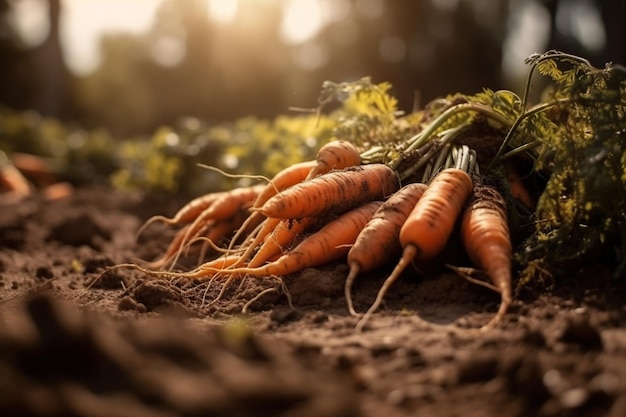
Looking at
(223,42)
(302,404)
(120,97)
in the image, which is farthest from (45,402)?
(120,97)

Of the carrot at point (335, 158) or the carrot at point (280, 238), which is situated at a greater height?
the carrot at point (335, 158)

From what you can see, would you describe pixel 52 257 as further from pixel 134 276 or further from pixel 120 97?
pixel 120 97

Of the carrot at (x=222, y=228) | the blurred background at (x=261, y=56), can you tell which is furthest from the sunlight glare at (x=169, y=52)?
the carrot at (x=222, y=228)

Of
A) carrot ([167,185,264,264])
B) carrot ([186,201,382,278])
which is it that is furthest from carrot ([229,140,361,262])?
carrot ([167,185,264,264])

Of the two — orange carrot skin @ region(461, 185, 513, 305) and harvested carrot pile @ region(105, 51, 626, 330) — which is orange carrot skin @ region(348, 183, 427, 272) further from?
orange carrot skin @ region(461, 185, 513, 305)

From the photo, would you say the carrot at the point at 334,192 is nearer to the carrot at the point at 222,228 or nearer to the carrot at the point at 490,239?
the carrot at the point at 490,239

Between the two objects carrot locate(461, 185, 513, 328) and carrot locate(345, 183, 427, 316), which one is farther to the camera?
carrot locate(345, 183, 427, 316)

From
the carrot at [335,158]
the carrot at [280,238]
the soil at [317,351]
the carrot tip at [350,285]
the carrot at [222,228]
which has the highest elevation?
the carrot at [222,228]

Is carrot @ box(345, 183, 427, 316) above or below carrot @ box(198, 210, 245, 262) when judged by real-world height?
below

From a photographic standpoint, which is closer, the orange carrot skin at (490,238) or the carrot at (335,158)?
the orange carrot skin at (490,238)
